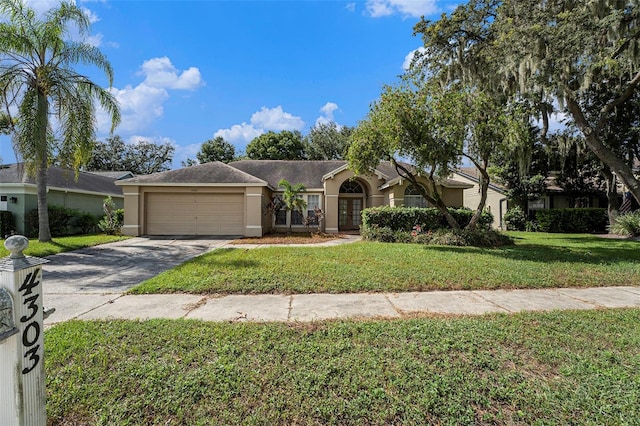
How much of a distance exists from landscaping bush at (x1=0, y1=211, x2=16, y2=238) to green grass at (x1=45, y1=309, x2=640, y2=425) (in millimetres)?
16088

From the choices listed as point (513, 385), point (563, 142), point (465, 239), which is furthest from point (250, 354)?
point (563, 142)

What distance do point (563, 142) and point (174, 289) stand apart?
21222 millimetres

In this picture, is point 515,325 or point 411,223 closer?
point 515,325

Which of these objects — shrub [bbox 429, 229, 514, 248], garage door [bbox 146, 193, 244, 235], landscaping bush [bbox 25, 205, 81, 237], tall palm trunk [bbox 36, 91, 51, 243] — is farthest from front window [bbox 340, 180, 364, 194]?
landscaping bush [bbox 25, 205, 81, 237]

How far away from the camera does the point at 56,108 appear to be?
11312 millimetres

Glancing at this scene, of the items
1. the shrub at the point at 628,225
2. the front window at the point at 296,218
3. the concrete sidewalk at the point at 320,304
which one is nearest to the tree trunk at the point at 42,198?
the concrete sidewalk at the point at 320,304

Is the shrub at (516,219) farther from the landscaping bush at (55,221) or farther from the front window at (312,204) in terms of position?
the landscaping bush at (55,221)

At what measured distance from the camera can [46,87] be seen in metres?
10.9

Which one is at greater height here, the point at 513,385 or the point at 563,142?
the point at 563,142

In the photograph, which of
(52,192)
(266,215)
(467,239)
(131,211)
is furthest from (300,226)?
(52,192)

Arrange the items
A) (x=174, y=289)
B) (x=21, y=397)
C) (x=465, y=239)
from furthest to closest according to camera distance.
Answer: (x=465, y=239) → (x=174, y=289) → (x=21, y=397)

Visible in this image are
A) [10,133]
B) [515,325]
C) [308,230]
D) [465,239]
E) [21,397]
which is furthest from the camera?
[308,230]

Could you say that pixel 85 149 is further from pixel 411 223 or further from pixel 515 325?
pixel 515 325

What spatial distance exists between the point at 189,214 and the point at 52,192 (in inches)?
313
